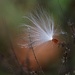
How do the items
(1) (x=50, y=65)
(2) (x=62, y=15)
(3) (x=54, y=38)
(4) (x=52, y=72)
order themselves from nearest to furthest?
1. (3) (x=54, y=38)
2. (2) (x=62, y=15)
3. (4) (x=52, y=72)
4. (1) (x=50, y=65)

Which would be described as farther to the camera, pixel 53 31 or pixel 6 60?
pixel 6 60

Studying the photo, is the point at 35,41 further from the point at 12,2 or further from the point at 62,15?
the point at 12,2

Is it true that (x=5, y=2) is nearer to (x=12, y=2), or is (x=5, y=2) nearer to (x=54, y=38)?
(x=12, y=2)

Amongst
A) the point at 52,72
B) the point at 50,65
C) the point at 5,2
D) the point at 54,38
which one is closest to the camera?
the point at 54,38

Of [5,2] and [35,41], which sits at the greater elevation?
[5,2]

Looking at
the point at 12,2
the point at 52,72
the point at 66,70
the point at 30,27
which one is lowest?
the point at 66,70

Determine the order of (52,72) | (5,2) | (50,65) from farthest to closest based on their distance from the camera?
1. (5,2)
2. (50,65)
3. (52,72)

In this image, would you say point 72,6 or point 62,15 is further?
point 72,6

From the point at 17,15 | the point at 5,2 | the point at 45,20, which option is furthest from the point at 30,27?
the point at 5,2

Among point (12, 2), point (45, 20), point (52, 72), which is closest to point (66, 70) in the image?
point (45, 20)
